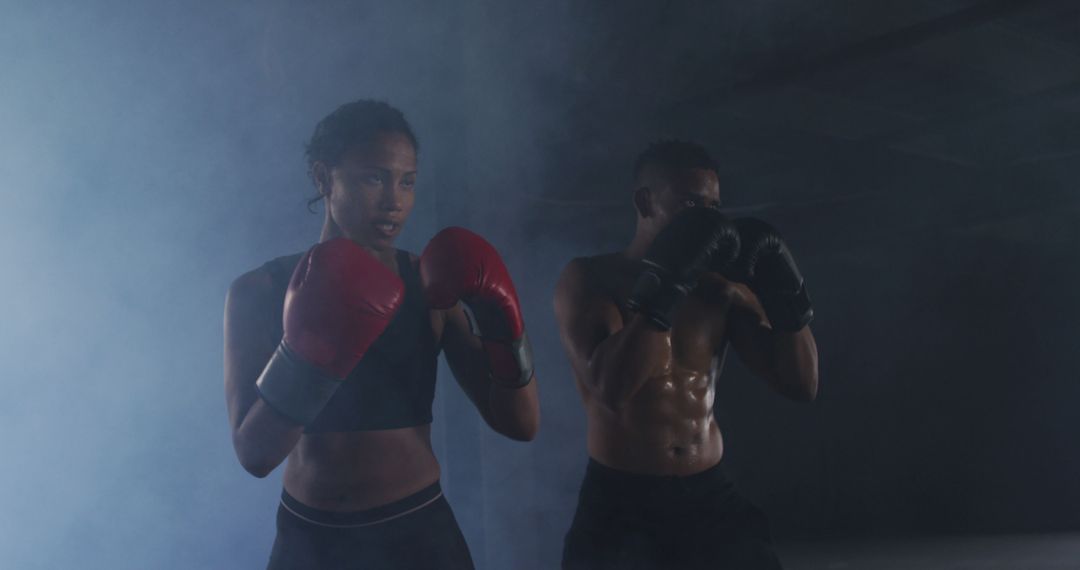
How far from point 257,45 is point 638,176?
120 centimetres

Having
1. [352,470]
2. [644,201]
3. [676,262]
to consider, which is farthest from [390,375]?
[644,201]

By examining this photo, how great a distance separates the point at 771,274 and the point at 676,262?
12.5 inches

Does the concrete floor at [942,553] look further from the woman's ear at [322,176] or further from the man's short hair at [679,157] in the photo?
the woman's ear at [322,176]

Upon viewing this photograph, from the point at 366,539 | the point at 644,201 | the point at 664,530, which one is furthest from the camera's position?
the point at 644,201

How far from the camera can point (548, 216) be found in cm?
343

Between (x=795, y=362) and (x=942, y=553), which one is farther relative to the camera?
(x=942, y=553)

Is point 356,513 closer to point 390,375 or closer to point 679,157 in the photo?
point 390,375

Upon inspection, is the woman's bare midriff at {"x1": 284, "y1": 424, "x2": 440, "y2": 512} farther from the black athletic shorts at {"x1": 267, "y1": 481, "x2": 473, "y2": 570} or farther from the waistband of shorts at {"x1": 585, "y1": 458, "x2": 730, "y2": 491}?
the waistband of shorts at {"x1": 585, "y1": 458, "x2": 730, "y2": 491}

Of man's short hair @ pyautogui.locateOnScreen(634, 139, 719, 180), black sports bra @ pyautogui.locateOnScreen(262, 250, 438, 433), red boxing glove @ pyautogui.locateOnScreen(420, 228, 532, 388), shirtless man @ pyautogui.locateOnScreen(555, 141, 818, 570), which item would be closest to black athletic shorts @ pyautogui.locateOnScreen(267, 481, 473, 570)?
black sports bra @ pyautogui.locateOnScreen(262, 250, 438, 433)

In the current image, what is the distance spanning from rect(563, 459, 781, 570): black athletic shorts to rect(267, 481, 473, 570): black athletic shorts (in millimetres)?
411

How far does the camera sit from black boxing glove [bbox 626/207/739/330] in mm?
1912

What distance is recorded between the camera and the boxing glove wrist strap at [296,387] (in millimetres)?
1541

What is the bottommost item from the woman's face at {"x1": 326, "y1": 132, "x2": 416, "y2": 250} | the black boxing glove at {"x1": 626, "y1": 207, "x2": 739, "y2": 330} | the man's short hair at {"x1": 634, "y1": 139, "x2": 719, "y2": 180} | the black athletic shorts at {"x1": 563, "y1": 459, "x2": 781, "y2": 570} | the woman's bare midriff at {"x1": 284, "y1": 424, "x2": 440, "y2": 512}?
the black athletic shorts at {"x1": 563, "y1": 459, "x2": 781, "y2": 570}

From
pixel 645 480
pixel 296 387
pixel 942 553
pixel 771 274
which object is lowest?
pixel 942 553
